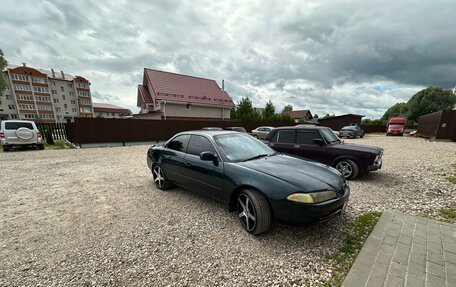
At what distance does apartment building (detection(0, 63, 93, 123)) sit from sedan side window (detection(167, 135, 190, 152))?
61.2 meters

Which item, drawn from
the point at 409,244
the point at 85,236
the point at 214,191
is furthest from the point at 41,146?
the point at 409,244

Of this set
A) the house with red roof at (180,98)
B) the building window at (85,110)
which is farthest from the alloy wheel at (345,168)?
the building window at (85,110)

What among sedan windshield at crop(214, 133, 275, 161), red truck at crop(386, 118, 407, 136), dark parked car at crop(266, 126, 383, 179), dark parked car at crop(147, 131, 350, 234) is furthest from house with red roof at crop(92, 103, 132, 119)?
sedan windshield at crop(214, 133, 275, 161)

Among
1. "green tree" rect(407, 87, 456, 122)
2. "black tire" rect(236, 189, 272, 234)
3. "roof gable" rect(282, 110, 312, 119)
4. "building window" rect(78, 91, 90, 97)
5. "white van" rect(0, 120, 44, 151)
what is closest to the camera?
"black tire" rect(236, 189, 272, 234)

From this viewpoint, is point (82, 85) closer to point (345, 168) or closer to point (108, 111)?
point (108, 111)

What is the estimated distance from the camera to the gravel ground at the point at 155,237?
1.97m

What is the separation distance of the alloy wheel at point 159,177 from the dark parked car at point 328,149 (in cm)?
367

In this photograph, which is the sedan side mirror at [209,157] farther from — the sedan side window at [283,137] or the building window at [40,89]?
the building window at [40,89]

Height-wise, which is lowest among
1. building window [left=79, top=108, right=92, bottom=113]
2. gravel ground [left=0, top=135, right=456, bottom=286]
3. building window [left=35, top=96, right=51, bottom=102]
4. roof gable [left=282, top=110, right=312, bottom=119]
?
gravel ground [left=0, top=135, right=456, bottom=286]

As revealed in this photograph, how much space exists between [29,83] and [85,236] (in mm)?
68166

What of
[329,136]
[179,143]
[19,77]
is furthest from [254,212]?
[19,77]

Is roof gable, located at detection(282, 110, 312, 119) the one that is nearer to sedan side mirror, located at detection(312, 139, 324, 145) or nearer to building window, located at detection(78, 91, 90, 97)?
sedan side mirror, located at detection(312, 139, 324, 145)

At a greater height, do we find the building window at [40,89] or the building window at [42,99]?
the building window at [40,89]

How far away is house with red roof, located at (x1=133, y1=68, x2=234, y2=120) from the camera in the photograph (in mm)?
18656
